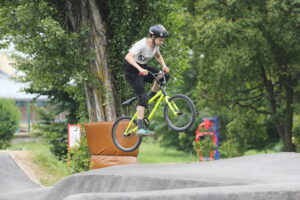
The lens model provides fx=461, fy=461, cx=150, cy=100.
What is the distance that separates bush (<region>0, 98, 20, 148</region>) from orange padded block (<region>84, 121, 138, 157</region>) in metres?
14.0

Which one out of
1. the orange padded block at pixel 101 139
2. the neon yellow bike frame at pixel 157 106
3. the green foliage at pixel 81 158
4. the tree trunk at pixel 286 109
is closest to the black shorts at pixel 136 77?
Answer: the neon yellow bike frame at pixel 157 106

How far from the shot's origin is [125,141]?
988 centimetres

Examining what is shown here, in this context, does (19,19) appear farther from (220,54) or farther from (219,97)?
(219,97)

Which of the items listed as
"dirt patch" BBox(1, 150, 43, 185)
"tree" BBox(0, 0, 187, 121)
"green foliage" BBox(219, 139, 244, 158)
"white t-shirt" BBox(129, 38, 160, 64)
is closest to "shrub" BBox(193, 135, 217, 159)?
"green foliage" BBox(219, 139, 244, 158)

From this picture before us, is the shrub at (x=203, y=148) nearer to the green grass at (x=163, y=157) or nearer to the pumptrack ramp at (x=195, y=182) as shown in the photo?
the green grass at (x=163, y=157)

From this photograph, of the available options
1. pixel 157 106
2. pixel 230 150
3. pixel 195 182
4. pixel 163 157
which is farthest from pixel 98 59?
pixel 163 157

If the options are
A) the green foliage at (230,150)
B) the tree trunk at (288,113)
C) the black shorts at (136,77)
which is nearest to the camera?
the black shorts at (136,77)

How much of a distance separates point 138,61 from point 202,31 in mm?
10955

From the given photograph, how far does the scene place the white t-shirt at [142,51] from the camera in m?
8.57

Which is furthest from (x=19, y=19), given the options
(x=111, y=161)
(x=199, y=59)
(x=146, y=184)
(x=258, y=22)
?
(x=199, y=59)

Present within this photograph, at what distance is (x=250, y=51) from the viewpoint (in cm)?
1900

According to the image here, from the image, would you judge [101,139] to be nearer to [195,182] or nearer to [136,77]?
[136,77]

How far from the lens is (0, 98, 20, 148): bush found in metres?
24.5

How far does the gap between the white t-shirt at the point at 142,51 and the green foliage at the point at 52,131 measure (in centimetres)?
948
